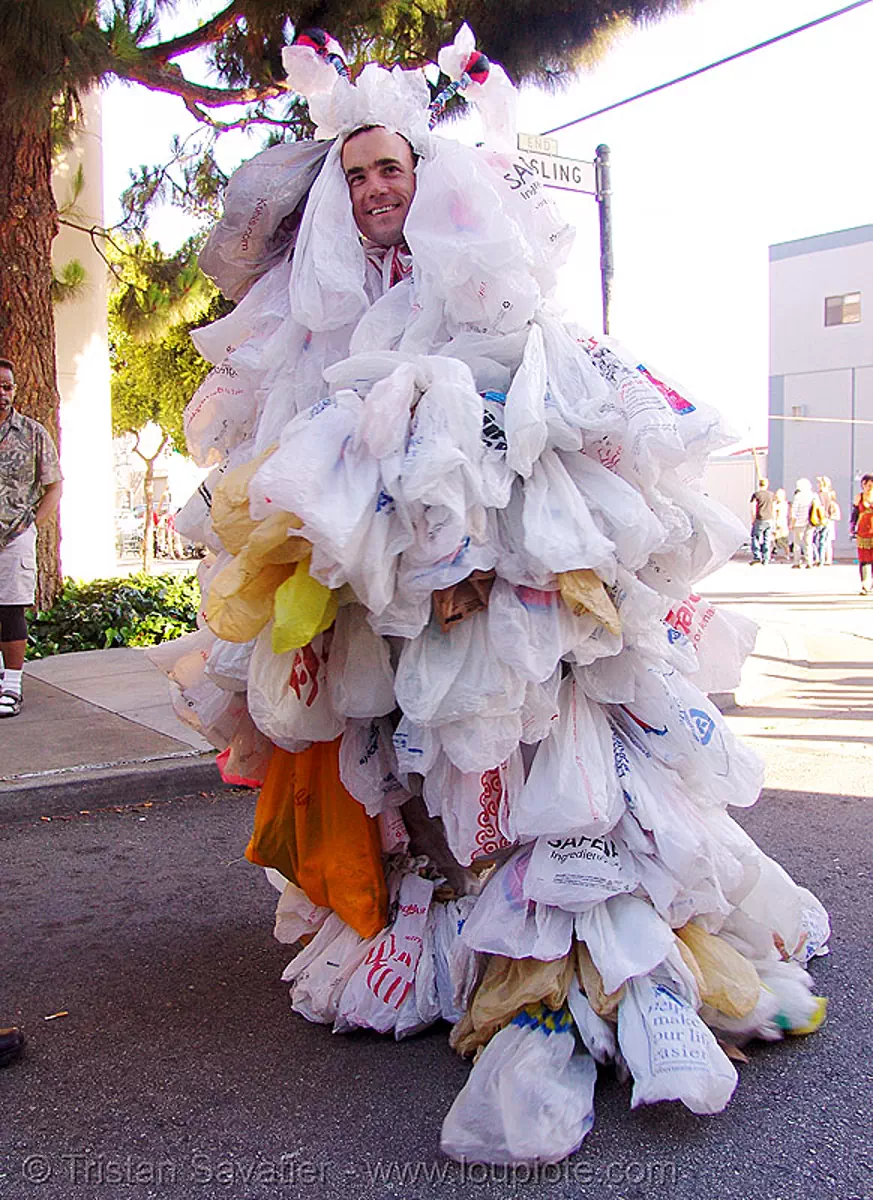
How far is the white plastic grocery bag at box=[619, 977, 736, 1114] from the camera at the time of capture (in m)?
1.96

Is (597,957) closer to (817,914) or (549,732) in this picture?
(549,732)

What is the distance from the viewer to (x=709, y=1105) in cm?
197

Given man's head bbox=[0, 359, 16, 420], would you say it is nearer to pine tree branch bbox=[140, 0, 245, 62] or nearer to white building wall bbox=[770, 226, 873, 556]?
pine tree branch bbox=[140, 0, 245, 62]

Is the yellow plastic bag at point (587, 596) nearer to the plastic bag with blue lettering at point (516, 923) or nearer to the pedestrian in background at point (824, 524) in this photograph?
the plastic bag with blue lettering at point (516, 923)

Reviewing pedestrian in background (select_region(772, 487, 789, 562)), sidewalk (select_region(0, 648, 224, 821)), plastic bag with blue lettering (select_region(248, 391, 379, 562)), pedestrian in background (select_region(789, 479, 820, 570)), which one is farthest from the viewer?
pedestrian in background (select_region(772, 487, 789, 562))

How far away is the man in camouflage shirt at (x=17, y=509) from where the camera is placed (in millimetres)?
Answer: 5617

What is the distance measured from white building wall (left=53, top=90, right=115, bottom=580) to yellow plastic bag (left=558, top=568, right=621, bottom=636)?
930 centimetres

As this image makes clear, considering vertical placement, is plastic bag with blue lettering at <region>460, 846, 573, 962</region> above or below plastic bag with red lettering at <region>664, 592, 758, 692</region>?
below

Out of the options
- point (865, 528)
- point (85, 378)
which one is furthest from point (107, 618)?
point (865, 528)

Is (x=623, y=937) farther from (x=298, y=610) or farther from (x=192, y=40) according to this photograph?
(x=192, y=40)

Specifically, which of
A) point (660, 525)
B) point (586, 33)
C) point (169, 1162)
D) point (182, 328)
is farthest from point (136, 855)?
point (182, 328)

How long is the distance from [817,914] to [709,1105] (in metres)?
1.01

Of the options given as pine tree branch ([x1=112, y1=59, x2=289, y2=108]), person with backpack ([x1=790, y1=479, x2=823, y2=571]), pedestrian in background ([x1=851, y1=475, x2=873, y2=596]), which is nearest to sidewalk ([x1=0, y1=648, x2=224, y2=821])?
pine tree branch ([x1=112, y1=59, x2=289, y2=108])

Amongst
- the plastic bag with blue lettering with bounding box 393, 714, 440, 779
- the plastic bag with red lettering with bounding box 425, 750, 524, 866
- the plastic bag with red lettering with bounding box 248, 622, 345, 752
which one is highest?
the plastic bag with red lettering with bounding box 248, 622, 345, 752
